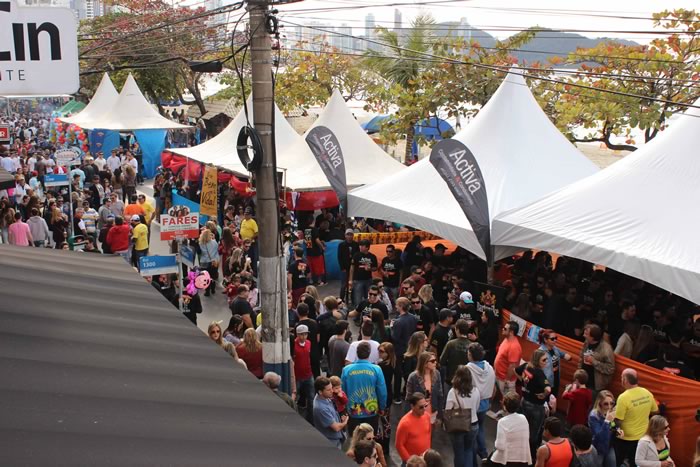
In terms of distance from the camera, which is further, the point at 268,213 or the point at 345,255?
the point at 345,255

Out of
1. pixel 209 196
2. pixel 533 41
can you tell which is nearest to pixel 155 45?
pixel 209 196

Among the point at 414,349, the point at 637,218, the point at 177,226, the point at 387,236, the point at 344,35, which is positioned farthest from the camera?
the point at 387,236

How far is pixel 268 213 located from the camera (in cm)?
883

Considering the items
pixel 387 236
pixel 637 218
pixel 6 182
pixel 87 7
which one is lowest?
pixel 387 236

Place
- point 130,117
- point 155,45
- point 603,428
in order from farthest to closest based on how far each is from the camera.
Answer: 1. point 155,45
2. point 130,117
3. point 603,428

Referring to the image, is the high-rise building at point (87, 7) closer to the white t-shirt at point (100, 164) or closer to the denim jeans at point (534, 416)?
the white t-shirt at point (100, 164)

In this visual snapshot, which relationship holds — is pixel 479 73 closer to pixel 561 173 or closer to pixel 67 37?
pixel 561 173

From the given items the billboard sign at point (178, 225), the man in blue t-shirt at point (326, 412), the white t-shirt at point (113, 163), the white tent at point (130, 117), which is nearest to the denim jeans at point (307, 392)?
the man in blue t-shirt at point (326, 412)

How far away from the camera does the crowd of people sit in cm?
742

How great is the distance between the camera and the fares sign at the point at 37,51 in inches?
201

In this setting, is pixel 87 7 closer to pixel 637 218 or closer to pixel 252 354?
pixel 252 354

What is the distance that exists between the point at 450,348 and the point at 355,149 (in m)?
10.2

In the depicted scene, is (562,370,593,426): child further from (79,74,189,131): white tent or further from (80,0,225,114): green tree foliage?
(80,0,225,114): green tree foliage

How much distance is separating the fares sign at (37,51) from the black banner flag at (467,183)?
286 inches
